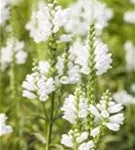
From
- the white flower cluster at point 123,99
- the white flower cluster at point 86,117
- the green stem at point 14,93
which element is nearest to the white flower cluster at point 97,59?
the white flower cluster at point 86,117

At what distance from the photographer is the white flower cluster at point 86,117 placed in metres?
2.16

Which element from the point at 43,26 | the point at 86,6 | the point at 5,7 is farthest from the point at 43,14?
the point at 86,6

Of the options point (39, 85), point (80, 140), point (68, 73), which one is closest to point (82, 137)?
point (80, 140)

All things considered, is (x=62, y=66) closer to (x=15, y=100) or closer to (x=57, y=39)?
(x=57, y=39)

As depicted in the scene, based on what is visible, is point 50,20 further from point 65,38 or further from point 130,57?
point 130,57

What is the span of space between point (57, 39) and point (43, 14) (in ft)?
0.38

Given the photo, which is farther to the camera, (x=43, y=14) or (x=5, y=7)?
(x=5, y=7)

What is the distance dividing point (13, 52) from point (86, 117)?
133cm

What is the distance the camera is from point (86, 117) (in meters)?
2.23

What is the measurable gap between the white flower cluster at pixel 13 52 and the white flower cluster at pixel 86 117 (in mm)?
1333

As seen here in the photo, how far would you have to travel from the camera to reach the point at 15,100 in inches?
140

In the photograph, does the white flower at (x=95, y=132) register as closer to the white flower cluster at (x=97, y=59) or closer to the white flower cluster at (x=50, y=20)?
the white flower cluster at (x=97, y=59)

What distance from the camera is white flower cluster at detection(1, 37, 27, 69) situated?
11.5 ft

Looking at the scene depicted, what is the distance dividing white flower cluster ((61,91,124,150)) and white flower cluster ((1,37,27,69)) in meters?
1.33
